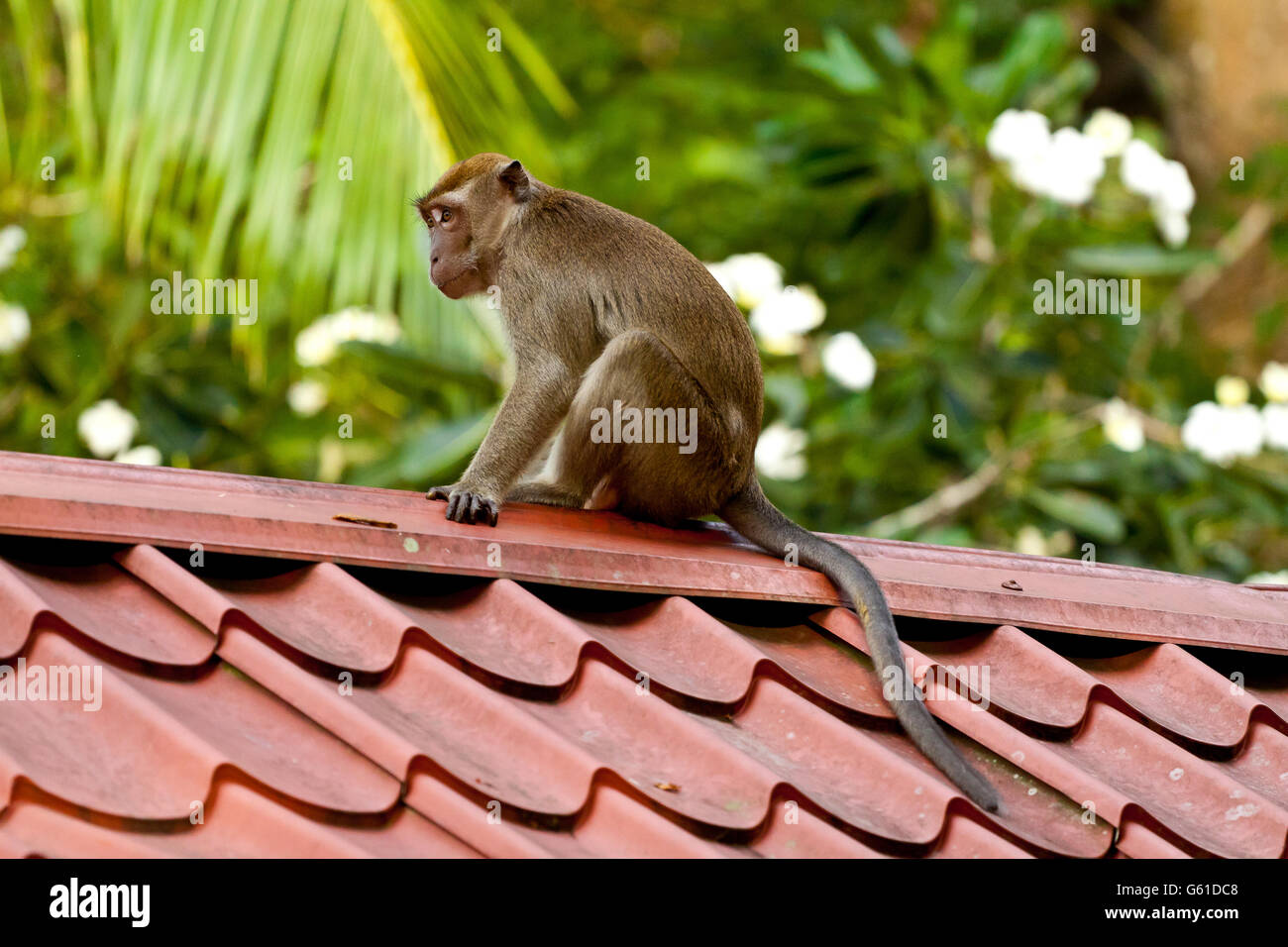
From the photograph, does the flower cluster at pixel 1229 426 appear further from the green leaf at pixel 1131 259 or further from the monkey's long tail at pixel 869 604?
the monkey's long tail at pixel 869 604

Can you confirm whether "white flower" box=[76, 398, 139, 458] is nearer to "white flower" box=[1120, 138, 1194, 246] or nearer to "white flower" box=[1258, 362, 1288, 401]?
"white flower" box=[1120, 138, 1194, 246]

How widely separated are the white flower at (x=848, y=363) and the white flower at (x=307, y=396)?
8.42 ft

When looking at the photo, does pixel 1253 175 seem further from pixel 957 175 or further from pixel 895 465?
pixel 895 465

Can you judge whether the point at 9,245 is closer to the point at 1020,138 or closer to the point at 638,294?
the point at 638,294

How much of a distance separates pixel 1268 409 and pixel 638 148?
6.38m

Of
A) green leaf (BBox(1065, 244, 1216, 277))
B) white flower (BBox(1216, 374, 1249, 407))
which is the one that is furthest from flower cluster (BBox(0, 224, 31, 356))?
white flower (BBox(1216, 374, 1249, 407))

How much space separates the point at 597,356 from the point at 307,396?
3654 mm

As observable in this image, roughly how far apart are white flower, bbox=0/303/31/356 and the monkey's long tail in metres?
4.07

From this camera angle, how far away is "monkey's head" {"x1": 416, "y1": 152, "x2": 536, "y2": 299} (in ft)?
14.8

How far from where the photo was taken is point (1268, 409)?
23.4 feet

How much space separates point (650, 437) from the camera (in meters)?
4.05

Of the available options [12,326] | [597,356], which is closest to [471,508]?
[597,356]
